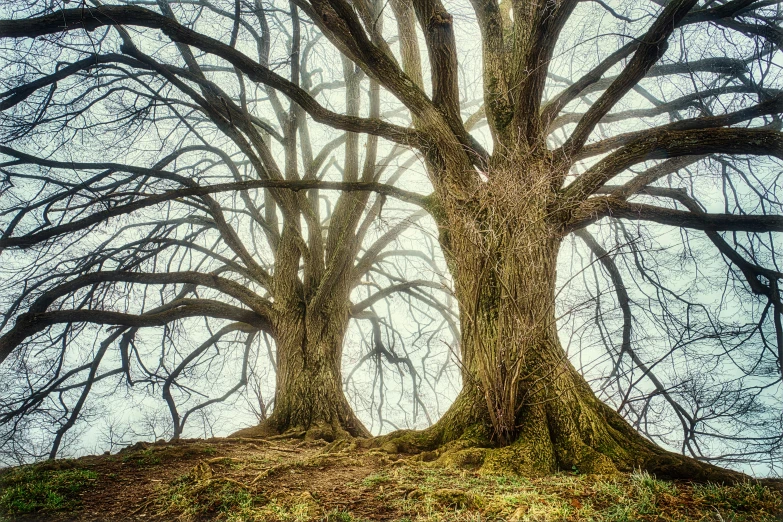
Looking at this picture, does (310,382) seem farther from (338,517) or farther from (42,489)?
(338,517)

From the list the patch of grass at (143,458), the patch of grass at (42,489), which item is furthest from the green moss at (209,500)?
the patch of grass at (143,458)

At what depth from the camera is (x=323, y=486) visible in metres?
2.88

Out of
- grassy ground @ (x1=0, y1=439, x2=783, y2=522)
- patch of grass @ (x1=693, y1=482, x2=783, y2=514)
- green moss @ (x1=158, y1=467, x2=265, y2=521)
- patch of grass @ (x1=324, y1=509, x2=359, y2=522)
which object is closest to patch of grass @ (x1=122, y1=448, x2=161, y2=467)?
grassy ground @ (x1=0, y1=439, x2=783, y2=522)

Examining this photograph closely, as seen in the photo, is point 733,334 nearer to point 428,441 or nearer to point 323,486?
point 428,441

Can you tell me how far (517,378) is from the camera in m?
3.39

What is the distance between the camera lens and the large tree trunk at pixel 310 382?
546 centimetres

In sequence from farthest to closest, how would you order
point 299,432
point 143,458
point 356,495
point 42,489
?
point 299,432
point 143,458
point 42,489
point 356,495

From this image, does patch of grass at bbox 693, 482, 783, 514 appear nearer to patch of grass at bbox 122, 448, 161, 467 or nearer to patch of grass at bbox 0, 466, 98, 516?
patch of grass at bbox 0, 466, 98, 516

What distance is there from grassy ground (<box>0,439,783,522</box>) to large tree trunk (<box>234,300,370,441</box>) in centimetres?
204

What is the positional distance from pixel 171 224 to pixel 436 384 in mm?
6529

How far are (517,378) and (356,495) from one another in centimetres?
145

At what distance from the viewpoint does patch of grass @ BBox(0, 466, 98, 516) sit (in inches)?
102

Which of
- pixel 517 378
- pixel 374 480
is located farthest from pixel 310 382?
pixel 517 378

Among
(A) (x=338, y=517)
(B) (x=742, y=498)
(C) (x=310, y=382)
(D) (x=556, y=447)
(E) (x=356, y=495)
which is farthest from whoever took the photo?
(C) (x=310, y=382)
